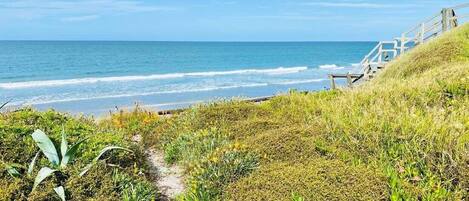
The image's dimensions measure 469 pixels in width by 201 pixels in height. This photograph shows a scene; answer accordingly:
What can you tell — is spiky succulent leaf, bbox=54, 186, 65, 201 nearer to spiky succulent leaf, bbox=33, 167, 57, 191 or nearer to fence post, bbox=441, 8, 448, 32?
spiky succulent leaf, bbox=33, 167, 57, 191

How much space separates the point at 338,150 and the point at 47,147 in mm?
3983

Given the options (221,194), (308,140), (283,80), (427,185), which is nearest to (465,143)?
(427,185)

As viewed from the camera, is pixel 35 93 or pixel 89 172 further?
pixel 35 93

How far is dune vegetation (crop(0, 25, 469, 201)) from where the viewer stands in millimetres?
5707

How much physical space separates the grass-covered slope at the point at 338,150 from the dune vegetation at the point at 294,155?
17 millimetres

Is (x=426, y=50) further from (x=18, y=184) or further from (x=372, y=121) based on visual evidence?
(x=18, y=184)

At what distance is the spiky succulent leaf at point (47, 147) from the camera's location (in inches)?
258

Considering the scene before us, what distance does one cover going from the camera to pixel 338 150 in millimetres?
6820

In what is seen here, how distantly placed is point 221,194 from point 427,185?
8.10ft

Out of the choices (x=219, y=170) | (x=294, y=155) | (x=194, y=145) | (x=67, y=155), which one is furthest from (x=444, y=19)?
(x=67, y=155)

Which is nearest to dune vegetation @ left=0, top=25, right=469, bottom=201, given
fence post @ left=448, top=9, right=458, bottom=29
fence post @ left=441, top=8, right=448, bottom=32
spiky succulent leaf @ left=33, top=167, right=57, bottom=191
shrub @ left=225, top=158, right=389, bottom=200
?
shrub @ left=225, top=158, right=389, bottom=200

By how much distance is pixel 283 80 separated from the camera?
4897 cm

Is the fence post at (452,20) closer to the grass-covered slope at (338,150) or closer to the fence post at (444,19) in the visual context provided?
the fence post at (444,19)

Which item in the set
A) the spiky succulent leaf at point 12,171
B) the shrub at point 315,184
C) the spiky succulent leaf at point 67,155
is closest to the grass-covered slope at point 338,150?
the shrub at point 315,184
